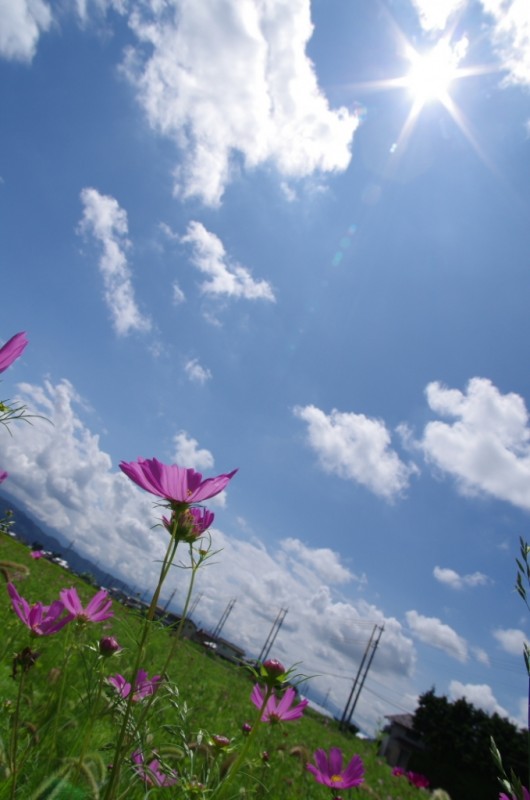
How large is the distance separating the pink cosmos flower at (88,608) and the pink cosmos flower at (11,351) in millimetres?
946

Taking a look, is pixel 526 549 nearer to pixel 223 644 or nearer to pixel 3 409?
pixel 3 409

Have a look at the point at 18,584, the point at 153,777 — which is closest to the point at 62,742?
the point at 153,777

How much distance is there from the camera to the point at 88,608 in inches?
58.1

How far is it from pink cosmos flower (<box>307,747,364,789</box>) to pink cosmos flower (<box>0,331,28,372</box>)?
5.78 feet

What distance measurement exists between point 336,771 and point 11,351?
7.02ft

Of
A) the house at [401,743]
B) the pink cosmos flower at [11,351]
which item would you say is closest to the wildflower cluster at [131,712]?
the pink cosmos flower at [11,351]

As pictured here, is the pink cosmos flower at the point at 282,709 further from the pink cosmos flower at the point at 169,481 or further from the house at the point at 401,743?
the house at the point at 401,743

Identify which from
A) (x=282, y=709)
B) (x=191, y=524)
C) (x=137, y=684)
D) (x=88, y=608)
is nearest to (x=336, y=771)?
(x=282, y=709)

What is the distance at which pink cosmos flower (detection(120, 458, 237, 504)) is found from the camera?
0.98 meters

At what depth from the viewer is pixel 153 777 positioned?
991 millimetres

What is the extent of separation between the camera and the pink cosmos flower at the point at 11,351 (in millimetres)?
697

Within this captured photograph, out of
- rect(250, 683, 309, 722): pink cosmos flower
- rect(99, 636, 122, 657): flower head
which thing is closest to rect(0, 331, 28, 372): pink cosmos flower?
rect(99, 636, 122, 657): flower head

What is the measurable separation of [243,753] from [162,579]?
0.36 meters

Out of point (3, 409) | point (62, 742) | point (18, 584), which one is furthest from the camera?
point (18, 584)
